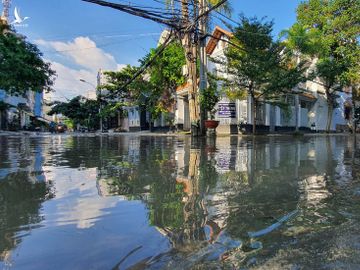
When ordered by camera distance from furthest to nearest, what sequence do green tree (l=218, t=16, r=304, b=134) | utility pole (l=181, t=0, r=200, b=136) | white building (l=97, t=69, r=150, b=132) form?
white building (l=97, t=69, r=150, b=132)
green tree (l=218, t=16, r=304, b=134)
utility pole (l=181, t=0, r=200, b=136)


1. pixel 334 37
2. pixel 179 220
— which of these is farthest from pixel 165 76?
pixel 179 220

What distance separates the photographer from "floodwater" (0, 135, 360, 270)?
2.57 metres

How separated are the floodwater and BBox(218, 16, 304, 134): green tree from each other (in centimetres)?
1493

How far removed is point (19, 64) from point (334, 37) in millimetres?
24284

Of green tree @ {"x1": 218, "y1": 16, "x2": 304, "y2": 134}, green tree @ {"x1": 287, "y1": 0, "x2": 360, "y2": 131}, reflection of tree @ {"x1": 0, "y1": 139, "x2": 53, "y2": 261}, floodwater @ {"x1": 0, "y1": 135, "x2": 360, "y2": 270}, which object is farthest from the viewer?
green tree @ {"x1": 287, "y1": 0, "x2": 360, "y2": 131}

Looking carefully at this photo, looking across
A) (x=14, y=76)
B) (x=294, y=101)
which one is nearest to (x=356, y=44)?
(x=294, y=101)

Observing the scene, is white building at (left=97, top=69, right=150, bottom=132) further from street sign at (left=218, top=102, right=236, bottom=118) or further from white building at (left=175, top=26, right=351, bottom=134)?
street sign at (left=218, top=102, right=236, bottom=118)

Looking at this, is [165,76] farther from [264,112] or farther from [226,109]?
[264,112]

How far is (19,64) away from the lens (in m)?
14.2

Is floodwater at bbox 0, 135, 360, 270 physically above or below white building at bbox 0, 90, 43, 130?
below

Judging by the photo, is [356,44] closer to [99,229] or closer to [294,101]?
[294,101]

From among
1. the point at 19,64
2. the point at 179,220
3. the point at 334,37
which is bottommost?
the point at 179,220

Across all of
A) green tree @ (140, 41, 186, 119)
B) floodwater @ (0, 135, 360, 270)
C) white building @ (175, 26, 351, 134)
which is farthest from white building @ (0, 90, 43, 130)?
floodwater @ (0, 135, 360, 270)

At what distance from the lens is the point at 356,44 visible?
29297 mm
